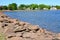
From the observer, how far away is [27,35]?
9109mm

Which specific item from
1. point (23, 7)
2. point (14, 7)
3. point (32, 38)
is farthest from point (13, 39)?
point (23, 7)

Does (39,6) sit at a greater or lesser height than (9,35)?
lesser

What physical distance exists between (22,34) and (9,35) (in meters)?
0.65

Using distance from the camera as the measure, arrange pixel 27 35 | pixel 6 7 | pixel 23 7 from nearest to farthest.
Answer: pixel 27 35
pixel 6 7
pixel 23 7

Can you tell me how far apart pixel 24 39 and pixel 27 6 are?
96.9 m

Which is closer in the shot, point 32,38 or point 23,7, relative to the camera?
point 32,38

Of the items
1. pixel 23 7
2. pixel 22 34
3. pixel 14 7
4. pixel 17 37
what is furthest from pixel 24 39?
pixel 23 7

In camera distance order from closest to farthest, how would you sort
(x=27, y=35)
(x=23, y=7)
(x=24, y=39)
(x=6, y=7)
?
1. (x=24, y=39)
2. (x=27, y=35)
3. (x=6, y=7)
4. (x=23, y=7)

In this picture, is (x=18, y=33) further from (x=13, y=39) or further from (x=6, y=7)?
(x=6, y=7)

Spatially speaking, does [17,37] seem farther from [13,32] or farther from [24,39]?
[13,32]

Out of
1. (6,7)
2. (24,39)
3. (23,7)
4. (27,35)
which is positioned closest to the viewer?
(24,39)

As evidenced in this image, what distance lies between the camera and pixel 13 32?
31.8 ft

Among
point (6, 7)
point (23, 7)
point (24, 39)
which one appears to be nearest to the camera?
point (24, 39)

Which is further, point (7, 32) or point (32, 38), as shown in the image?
point (7, 32)
